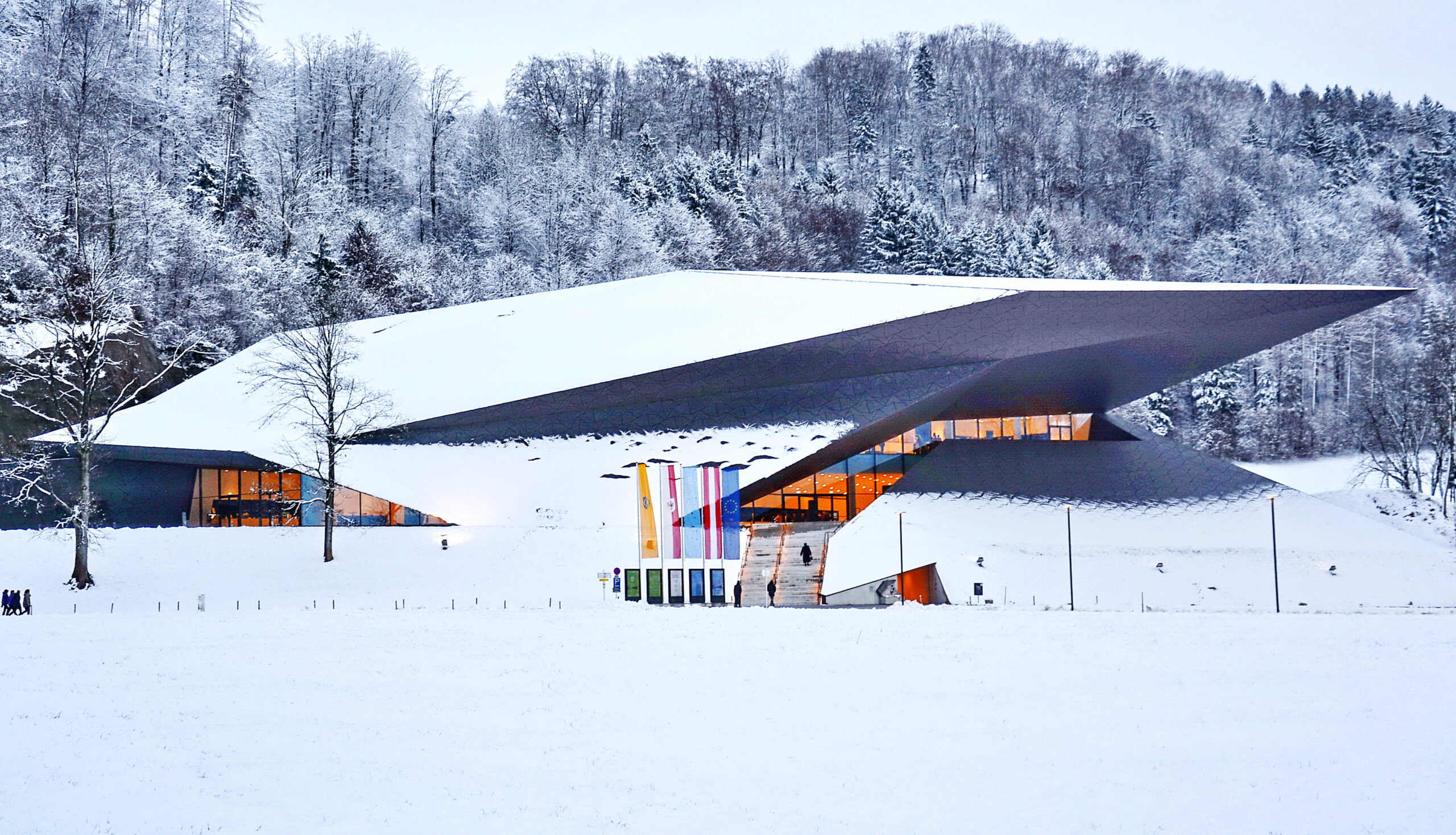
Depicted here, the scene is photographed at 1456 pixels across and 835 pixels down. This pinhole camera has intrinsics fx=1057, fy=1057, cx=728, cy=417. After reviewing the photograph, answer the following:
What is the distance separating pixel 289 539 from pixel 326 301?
57.0 feet

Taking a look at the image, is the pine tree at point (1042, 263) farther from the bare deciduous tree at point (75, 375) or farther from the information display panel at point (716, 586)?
the bare deciduous tree at point (75, 375)

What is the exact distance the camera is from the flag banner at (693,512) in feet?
78.5

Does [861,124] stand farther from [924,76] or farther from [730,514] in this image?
[730,514]

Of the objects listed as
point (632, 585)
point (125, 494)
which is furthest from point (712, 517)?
point (125, 494)

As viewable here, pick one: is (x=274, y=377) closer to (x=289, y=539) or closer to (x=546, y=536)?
(x=289, y=539)

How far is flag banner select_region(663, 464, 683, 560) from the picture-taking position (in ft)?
78.4

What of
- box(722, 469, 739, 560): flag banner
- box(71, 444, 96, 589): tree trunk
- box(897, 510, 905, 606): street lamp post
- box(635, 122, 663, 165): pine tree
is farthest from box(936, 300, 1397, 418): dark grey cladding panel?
box(635, 122, 663, 165): pine tree

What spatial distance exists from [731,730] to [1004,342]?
1679 centimetres

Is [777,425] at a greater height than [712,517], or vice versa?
[777,425]

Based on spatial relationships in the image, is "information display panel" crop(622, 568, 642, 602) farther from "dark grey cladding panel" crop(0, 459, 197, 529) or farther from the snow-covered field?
"dark grey cladding panel" crop(0, 459, 197, 529)

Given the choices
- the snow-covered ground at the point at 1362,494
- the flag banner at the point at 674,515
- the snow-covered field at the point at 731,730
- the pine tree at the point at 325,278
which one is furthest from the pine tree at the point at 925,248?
the snow-covered field at the point at 731,730

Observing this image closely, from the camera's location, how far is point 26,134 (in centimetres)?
4181

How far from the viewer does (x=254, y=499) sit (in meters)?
31.9

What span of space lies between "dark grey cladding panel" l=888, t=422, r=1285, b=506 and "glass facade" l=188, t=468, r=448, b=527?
16.8 meters
